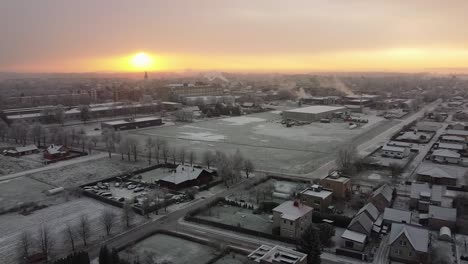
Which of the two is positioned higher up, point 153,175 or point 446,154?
point 446,154

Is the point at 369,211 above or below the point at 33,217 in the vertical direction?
above

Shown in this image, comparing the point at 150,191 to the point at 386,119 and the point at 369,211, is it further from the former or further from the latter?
the point at 386,119

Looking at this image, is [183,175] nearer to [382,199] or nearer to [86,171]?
[86,171]

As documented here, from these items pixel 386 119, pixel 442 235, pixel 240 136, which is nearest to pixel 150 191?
pixel 442 235

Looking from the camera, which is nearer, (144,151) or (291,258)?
(291,258)

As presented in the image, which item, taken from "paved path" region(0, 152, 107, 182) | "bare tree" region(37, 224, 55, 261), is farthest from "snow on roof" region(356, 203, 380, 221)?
"paved path" region(0, 152, 107, 182)

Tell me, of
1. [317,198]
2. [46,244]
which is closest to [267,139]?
[317,198]
